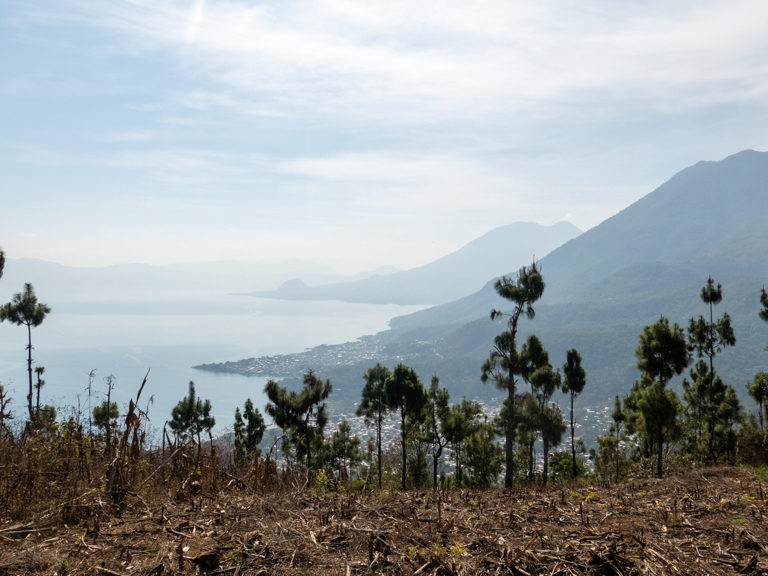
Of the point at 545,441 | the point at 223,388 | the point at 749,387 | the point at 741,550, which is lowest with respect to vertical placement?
the point at 223,388

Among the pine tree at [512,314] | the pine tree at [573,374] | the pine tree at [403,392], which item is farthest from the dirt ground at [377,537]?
the pine tree at [573,374]

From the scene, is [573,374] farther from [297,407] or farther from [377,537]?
[377,537]

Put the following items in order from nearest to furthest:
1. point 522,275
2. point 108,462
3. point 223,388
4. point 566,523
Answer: point 566,523
point 108,462
point 522,275
point 223,388

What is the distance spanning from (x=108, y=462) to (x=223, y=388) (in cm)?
19461

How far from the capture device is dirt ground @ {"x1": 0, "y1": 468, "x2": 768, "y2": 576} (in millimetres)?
3746

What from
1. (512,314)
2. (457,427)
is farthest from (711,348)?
(457,427)

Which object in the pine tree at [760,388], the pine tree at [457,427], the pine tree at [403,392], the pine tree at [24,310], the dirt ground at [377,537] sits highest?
the pine tree at [24,310]

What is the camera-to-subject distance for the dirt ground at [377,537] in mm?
3746

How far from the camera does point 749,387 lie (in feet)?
93.6

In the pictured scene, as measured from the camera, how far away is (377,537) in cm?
437

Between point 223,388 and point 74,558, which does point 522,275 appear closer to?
point 74,558

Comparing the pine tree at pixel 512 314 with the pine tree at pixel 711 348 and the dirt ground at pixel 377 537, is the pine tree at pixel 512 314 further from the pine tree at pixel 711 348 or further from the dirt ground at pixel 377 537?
the dirt ground at pixel 377 537

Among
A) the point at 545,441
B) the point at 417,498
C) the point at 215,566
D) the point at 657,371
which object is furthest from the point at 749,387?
the point at 215,566

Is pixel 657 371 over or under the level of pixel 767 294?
under
